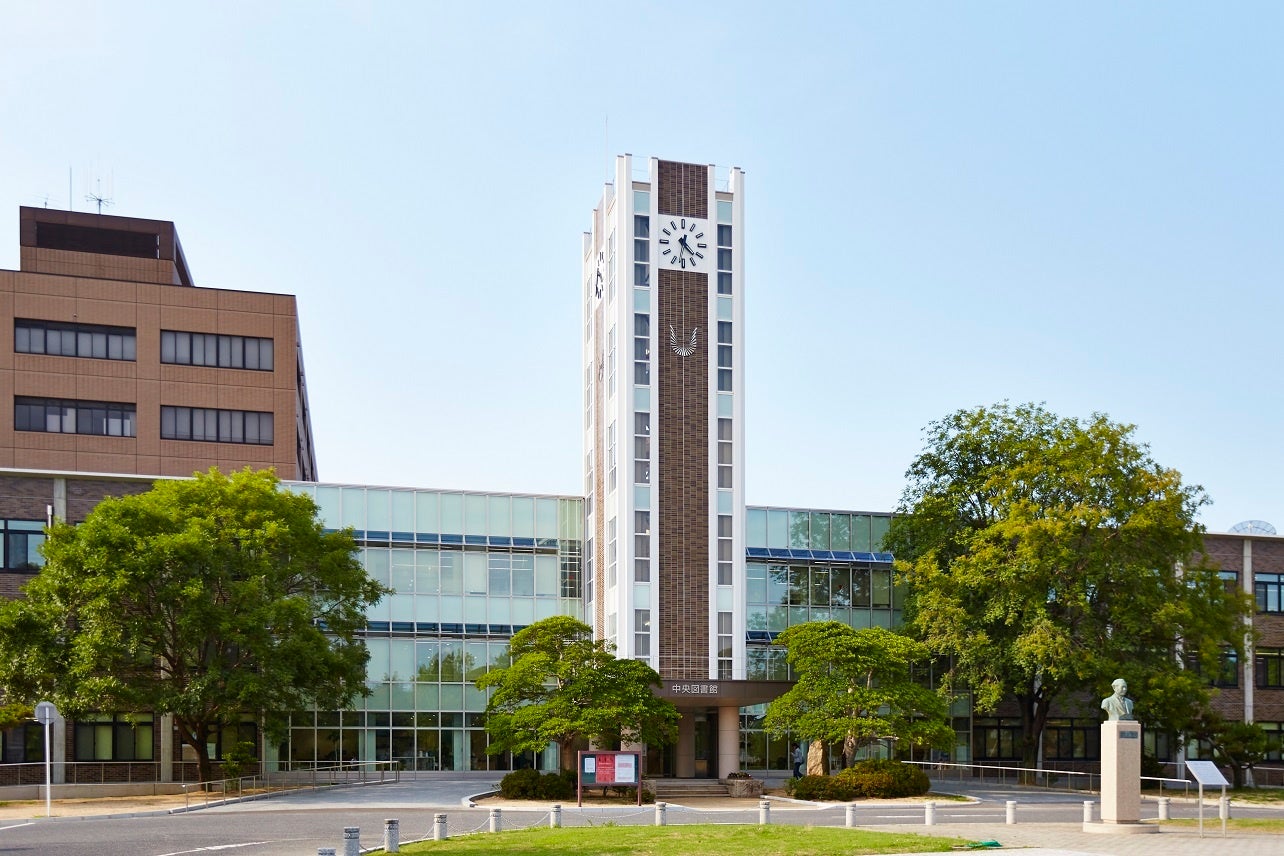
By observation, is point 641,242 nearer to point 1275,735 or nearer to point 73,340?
point 73,340

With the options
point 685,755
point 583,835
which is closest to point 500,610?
point 685,755

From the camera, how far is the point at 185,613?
44.0 metres

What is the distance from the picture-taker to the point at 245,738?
5419 centimetres

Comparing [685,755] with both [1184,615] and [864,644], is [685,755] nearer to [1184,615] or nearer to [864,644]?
[864,644]

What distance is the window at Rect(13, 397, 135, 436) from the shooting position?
6862cm

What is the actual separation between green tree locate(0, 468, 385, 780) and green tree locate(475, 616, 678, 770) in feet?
20.4

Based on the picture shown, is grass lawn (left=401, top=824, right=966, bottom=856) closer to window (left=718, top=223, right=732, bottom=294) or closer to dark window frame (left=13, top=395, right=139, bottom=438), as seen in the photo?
window (left=718, top=223, right=732, bottom=294)

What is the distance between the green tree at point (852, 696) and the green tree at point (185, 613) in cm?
1493

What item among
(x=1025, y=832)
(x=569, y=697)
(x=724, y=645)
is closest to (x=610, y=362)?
(x=724, y=645)

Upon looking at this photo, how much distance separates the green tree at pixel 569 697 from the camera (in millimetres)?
43562

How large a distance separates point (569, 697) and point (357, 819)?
33.5 ft

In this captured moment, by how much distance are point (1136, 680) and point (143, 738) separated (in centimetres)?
3575

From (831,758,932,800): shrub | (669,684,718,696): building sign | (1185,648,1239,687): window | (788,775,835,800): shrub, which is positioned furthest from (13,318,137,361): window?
(1185,648,1239,687): window

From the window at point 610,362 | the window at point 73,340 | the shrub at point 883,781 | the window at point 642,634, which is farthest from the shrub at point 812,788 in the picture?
the window at point 73,340
